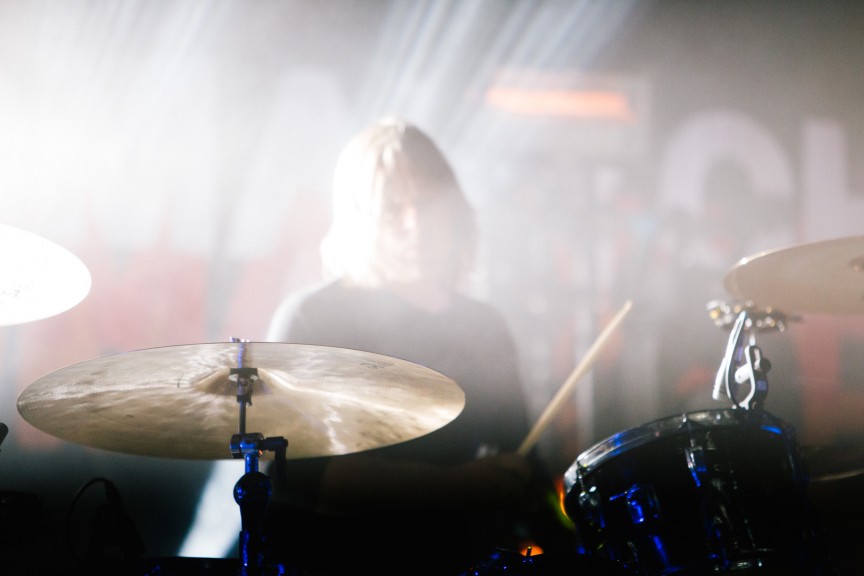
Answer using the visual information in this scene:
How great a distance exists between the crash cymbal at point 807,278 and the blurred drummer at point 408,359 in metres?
0.70

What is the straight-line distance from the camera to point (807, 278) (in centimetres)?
161

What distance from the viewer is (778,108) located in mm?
3271

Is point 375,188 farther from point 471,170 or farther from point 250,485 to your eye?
point 250,485

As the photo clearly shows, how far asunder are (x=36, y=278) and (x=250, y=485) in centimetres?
55

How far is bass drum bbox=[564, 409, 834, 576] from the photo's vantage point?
124 centimetres

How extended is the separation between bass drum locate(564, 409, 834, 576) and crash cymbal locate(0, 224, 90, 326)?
1.03 metres

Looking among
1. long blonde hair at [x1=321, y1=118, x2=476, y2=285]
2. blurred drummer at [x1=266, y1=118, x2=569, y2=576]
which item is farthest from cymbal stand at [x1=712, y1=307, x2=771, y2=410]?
long blonde hair at [x1=321, y1=118, x2=476, y2=285]

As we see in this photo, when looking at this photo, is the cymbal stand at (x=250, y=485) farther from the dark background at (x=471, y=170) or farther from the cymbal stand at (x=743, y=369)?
the dark background at (x=471, y=170)

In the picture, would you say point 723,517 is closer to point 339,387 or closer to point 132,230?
point 339,387

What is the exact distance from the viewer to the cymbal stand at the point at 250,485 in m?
1.08

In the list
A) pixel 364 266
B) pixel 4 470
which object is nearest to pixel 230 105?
pixel 364 266

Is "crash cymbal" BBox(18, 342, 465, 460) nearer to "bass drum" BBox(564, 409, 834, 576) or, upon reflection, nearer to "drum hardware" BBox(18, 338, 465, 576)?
→ "drum hardware" BBox(18, 338, 465, 576)

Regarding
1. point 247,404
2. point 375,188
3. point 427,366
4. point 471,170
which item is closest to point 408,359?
point 427,366

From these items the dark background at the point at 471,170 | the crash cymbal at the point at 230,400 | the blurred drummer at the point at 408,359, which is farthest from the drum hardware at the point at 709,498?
the dark background at the point at 471,170
